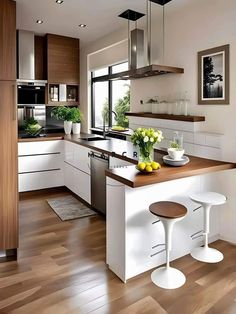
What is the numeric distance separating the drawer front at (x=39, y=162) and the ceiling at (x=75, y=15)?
204cm

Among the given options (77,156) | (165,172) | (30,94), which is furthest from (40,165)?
(165,172)

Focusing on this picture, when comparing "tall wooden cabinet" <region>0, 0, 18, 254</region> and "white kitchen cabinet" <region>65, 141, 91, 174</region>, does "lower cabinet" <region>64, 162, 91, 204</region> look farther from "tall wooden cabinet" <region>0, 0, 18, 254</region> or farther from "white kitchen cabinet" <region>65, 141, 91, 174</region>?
"tall wooden cabinet" <region>0, 0, 18, 254</region>

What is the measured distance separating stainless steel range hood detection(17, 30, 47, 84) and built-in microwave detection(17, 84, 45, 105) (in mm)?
112

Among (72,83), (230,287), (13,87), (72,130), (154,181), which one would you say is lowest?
(230,287)

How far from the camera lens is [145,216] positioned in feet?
8.09

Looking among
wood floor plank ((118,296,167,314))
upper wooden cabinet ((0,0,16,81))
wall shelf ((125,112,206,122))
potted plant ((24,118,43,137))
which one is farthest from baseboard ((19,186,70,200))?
wood floor plank ((118,296,167,314))

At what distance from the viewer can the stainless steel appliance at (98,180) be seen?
362 cm

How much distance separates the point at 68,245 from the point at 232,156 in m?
1.93

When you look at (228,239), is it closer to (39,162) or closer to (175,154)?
(175,154)

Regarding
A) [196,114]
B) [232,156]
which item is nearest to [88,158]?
[196,114]

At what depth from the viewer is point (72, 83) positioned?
17.9ft

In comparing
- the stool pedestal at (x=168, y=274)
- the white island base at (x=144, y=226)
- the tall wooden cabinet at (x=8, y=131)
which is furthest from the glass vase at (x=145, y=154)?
the tall wooden cabinet at (x=8, y=131)

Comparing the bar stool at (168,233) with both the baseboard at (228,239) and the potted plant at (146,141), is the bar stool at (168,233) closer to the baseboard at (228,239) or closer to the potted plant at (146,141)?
the potted plant at (146,141)

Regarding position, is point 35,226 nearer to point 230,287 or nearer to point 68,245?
point 68,245
